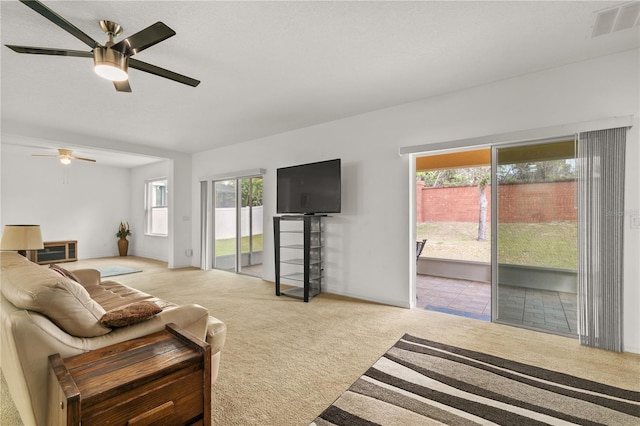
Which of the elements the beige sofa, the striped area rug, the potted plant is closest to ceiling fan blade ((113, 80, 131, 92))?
the beige sofa

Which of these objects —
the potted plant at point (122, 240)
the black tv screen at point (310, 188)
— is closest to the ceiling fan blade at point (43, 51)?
the black tv screen at point (310, 188)

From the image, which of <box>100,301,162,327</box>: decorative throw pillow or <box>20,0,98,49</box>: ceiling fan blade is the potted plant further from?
Result: <box>100,301,162,327</box>: decorative throw pillow

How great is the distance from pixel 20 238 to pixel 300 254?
342 cm

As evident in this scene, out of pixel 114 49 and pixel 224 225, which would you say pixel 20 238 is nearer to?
pixel 114 49

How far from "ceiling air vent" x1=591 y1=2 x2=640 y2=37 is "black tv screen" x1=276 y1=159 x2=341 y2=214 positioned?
107 inches

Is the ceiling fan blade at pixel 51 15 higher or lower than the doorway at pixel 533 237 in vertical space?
higher

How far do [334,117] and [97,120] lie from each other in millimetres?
3510

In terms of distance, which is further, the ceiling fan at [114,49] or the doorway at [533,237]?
the doorway at [533,237]

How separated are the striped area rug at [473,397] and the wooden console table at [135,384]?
80 centimetres

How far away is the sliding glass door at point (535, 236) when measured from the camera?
9.59ft

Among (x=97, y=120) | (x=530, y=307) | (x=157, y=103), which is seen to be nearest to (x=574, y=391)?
(x=530, y=307)

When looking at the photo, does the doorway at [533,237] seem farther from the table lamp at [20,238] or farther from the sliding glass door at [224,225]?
the table lamp at [20,238]

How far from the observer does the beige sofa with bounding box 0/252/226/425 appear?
1236 mm

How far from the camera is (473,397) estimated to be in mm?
1961
